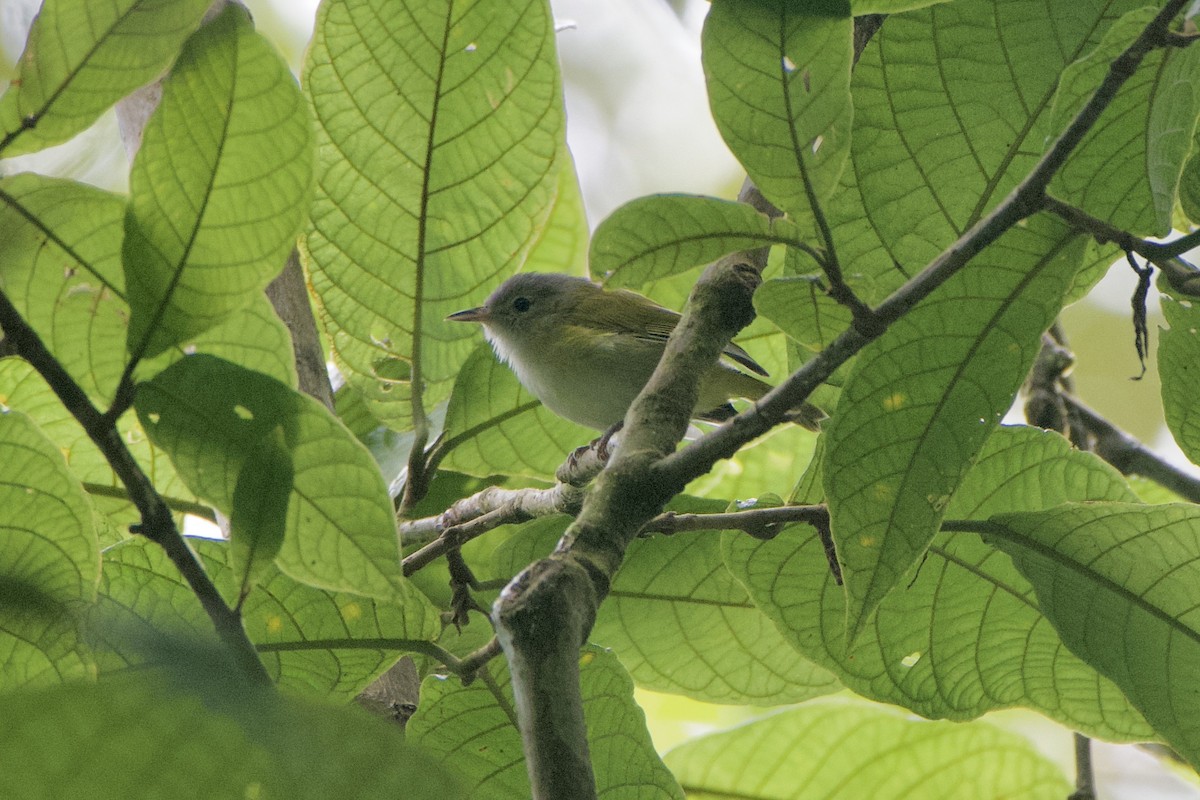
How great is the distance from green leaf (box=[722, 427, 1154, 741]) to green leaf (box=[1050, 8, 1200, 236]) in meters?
0.40

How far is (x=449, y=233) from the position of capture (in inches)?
56.8

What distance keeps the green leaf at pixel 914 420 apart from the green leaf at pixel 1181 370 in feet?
0.91

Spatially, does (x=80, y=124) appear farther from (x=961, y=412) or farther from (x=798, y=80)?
(x=961, y=412)

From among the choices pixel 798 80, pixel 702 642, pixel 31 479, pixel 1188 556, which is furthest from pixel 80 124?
pixel 1188 556

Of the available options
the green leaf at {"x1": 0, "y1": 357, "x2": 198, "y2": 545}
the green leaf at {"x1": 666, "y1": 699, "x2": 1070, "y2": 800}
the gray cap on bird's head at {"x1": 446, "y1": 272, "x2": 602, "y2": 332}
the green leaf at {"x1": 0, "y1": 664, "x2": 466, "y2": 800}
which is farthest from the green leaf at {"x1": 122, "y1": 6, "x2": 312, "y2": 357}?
the gray cap on bird's head at {"x1": 446, "y1": 272, "x2": 602, "y2": 332}

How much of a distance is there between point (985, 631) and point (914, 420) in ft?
1.40

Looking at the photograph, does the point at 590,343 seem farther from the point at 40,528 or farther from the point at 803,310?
the point at 40,528

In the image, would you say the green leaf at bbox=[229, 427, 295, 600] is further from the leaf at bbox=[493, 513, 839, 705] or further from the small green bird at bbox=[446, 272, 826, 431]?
the small green bird at bbox=[446, 272, 826, 431]

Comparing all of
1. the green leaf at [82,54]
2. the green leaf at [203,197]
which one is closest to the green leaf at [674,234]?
the green leaf at [203,197]

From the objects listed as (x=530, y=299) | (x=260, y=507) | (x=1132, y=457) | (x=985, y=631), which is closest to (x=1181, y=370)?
(x=985, y=631)

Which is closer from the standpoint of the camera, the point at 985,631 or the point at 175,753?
the point at 175,753

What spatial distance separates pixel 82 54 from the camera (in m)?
0.97

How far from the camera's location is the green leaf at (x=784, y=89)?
96 centimetres

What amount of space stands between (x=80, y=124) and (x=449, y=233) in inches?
20.6
